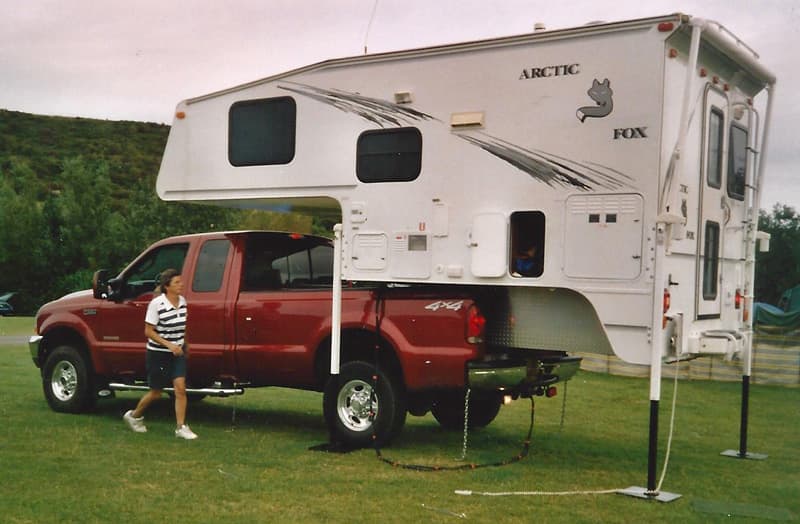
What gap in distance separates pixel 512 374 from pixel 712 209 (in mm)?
2327

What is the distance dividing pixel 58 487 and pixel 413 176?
399 centimetres

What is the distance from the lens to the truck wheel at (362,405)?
28.3 feet

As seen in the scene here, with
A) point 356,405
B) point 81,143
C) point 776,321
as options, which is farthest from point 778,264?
point 81,143

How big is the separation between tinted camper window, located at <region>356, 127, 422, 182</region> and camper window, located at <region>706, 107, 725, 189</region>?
257 centimetres

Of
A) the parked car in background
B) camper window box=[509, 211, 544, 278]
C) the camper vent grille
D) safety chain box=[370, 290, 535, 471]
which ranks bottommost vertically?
the parked car in background

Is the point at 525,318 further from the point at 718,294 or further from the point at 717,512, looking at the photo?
the point at 717,512

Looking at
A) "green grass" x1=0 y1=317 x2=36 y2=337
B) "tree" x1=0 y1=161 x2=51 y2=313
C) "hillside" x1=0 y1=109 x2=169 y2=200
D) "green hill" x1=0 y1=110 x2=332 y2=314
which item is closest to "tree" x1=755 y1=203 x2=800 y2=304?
"green hill" x1=0 y1=110 x2=332 y2=314

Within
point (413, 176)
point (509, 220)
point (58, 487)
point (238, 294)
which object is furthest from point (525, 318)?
point (58, 487)

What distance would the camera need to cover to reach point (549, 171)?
25.9ft

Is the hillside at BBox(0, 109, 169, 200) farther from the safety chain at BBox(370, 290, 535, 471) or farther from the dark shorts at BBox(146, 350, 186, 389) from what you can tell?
the safety chain at BBox(370, 290, 535, 471)

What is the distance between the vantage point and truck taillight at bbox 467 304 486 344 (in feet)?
26.9

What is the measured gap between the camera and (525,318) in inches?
329

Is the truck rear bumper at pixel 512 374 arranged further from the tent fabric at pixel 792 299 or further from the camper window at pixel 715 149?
the tent fabric at pixel 792 299

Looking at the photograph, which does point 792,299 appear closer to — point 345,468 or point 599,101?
point 599,101
